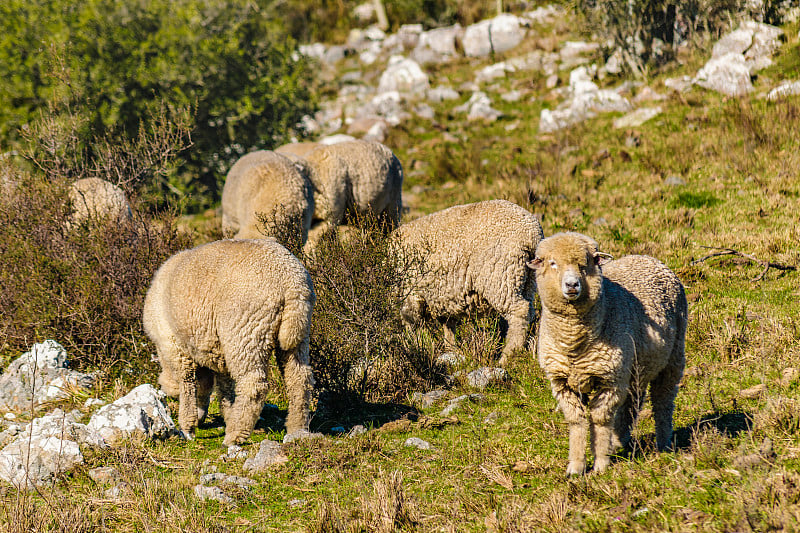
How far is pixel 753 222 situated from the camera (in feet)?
36.3

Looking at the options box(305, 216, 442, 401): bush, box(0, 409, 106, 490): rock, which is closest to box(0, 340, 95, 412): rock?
box(0, 409, 106, 490): rock

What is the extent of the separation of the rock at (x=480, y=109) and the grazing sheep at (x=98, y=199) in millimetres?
12223

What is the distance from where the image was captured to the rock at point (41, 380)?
8008 mm

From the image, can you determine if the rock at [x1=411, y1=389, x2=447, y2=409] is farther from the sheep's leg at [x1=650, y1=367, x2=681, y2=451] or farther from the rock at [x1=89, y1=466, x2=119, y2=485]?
the rock at [x1=89, y1=466, x2=119, y2=485]

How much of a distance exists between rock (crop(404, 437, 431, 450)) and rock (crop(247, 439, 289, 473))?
107 cm

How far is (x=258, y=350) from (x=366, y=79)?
2374cm

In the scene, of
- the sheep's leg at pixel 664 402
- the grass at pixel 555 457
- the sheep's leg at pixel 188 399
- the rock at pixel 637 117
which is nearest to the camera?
the grass at pixel 555 457

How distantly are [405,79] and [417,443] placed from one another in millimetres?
20899

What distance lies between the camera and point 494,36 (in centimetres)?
2731

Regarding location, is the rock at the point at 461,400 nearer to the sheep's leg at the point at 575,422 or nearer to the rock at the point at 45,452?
the sheep's leg at the point at 575,422

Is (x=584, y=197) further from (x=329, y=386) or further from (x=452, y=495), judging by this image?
(x=452, y=495)

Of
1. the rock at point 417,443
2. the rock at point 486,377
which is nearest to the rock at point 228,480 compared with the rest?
the rock at point 417,443

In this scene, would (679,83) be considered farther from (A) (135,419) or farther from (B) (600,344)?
(A) (135,419)

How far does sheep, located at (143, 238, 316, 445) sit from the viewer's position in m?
6.31
